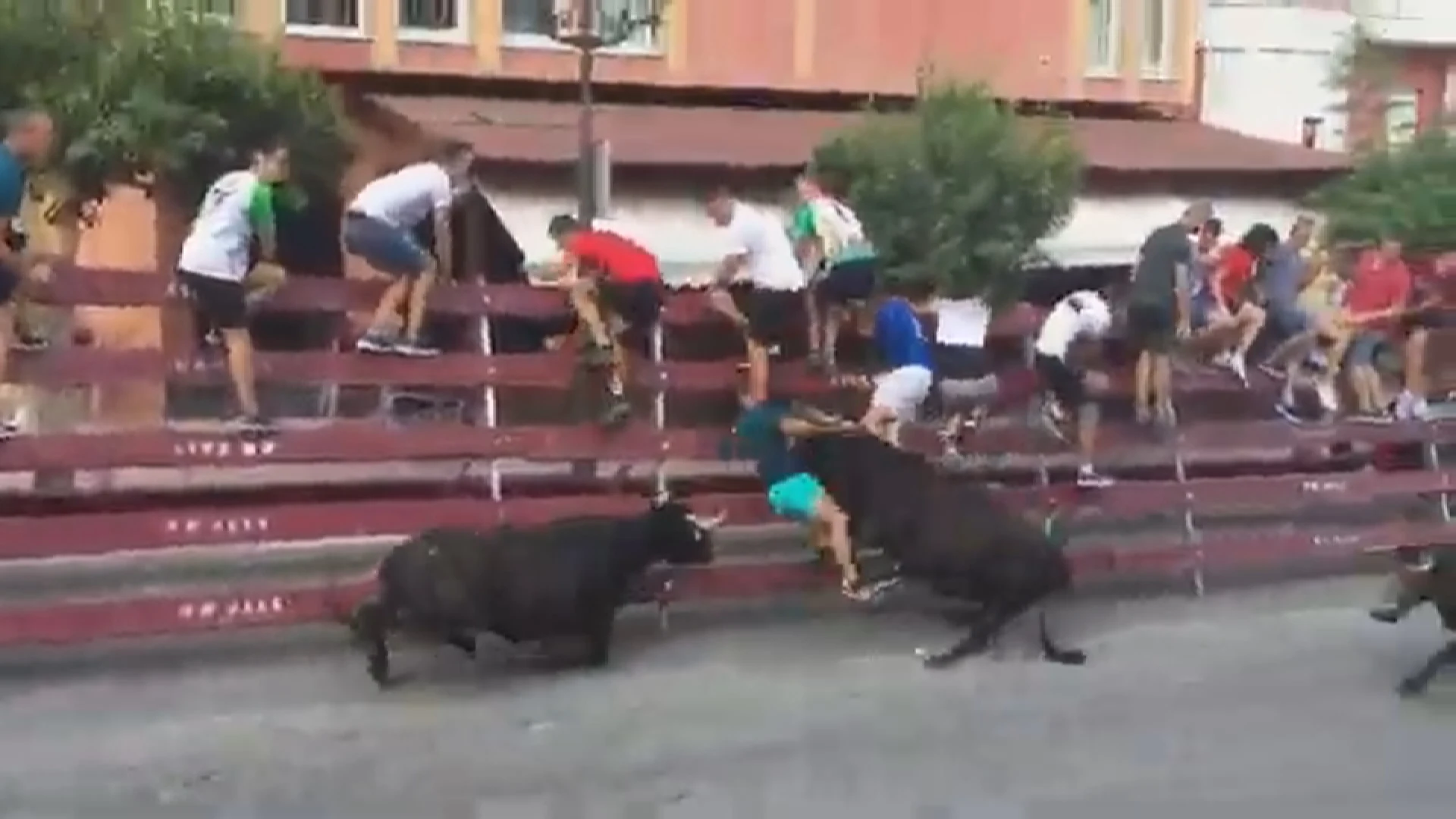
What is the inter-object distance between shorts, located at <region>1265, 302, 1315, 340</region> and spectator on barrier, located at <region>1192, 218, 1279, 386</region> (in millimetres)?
182

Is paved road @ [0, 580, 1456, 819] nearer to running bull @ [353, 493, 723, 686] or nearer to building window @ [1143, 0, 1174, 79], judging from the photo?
running bull @ [353, 493, 723, 686]

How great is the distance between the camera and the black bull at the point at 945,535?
11.7 meters

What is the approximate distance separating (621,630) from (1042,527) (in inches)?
93.6

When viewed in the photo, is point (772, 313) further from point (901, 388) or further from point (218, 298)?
point (218, 298)

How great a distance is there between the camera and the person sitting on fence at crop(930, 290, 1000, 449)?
13156 millimetres

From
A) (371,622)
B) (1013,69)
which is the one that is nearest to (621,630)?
(371,622)

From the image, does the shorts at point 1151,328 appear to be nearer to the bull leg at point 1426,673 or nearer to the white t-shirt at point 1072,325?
the white t-shirt at point 1072,325

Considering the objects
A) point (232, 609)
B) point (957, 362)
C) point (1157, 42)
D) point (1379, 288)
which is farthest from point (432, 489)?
point (1157, 42)

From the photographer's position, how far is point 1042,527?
12.5 metres

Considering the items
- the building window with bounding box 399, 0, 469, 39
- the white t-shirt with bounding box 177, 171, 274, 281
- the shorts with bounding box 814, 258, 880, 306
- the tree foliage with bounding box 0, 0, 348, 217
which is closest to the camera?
the white t-shirt with bounding box 177, 171, 274, 281

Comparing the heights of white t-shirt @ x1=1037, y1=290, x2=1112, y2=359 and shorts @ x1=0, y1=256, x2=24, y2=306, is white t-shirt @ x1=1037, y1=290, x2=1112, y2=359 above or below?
below

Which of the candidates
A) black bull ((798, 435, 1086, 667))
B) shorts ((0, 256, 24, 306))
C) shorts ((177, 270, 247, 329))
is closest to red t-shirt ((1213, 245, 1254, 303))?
black bull ((798, 435, 1086, 667))

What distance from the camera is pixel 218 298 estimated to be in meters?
11.3

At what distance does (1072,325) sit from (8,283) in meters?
6.01
